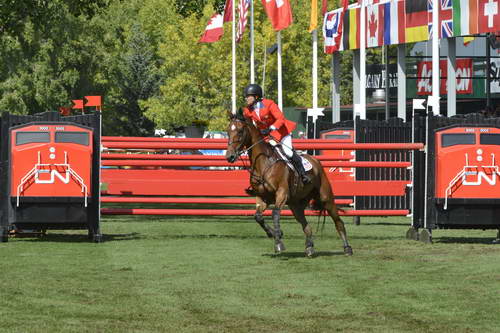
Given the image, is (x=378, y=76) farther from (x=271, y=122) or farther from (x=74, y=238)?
(x=271, y=122)

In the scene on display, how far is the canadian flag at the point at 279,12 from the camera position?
39.2 m

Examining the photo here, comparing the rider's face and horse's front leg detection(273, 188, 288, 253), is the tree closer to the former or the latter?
the rider's face

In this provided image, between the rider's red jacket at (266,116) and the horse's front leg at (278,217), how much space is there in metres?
0.84

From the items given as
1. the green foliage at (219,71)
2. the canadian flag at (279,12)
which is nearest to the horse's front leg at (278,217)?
the canadian flag at (279,12)

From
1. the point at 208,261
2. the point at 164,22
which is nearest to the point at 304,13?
the point at 164,22

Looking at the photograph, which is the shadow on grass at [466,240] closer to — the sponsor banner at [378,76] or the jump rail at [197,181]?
the jump rail at [197,181]

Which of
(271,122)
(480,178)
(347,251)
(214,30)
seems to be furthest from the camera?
(214,30)

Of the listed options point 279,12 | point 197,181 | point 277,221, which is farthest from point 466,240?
point 279,12

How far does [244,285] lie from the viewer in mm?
13188

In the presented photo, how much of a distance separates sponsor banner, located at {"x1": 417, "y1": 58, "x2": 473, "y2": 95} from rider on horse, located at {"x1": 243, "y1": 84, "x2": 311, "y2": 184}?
118 feet

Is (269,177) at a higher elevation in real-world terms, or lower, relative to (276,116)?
lower

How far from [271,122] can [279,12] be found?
2278 cm

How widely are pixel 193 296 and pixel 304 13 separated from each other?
2983 inches

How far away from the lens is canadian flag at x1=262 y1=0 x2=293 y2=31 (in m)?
39.2
